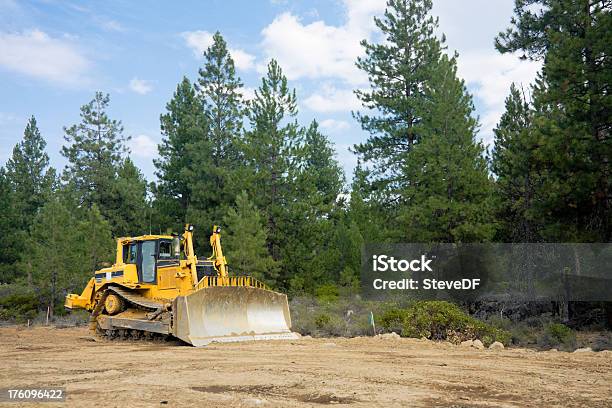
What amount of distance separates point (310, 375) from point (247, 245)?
1700 centimetres

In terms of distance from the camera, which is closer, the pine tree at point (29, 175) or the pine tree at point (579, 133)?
the pine tree at point (579, 133)

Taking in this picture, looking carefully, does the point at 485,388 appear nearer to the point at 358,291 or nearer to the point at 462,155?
the point at 462,155

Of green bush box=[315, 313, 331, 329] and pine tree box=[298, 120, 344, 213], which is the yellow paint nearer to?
green bush box=[315, 313, 331, 329]

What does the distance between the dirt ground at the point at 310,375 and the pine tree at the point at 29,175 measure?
33460mm

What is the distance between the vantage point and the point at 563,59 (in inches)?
704

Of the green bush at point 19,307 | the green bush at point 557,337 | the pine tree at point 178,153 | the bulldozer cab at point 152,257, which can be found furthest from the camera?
the pine tree at point 178,153

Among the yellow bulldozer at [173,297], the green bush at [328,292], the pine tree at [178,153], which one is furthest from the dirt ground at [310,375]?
the pine tree at [178,153]

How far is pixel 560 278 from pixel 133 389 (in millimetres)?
16368

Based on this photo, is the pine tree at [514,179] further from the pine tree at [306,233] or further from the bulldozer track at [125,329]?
the bulldozer track at [125,329]

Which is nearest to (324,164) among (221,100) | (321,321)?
(221,100)

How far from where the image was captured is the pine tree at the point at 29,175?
1745 inches

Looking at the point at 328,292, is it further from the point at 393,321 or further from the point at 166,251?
the point at 166,251

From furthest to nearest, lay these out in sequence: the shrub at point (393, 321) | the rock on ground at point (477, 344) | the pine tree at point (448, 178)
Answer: the pine tree at point (448, 178) → the shrub at point (393, 321) → the rock on ground at point (477, 344)

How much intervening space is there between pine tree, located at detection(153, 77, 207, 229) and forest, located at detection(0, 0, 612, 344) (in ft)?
0.31
